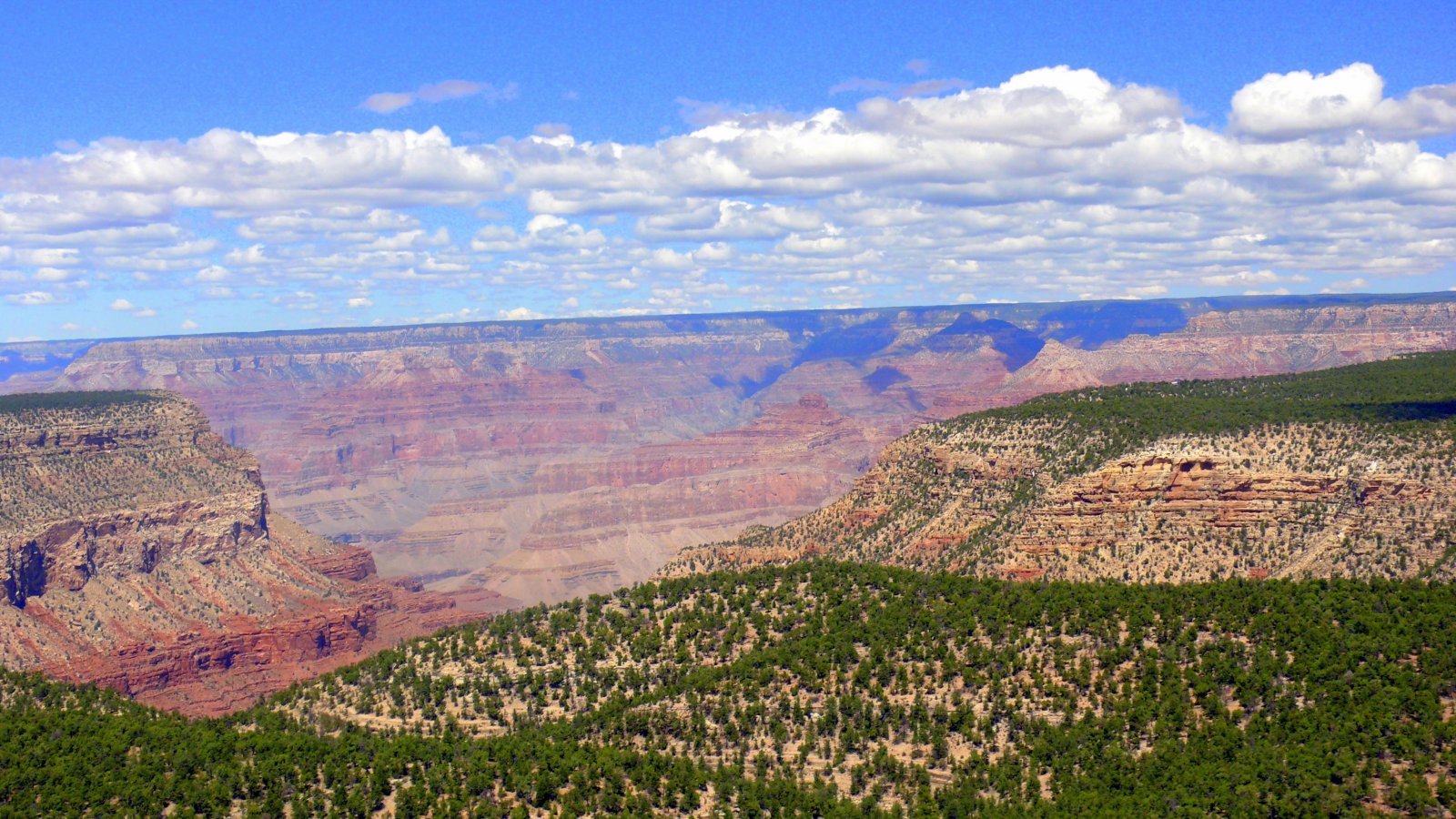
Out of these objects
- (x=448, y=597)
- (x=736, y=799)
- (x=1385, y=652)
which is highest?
(x=1385, y=652)

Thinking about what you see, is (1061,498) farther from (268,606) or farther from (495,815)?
(268,606)

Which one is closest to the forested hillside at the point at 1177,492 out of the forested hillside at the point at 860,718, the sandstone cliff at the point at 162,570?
the forested hillside at the point at 860,718

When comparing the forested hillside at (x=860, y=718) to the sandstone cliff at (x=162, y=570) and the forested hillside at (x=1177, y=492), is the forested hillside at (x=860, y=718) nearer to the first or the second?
the forested hillside at (x=1177, y=492)

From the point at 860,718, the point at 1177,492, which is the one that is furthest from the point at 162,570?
the point at 860,718

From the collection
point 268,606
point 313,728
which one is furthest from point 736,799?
point 268,606

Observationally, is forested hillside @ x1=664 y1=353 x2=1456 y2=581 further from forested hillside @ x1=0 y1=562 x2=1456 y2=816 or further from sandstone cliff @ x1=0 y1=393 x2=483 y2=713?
sandstone cliff @ x1=0 y1=393 x2=483 y2=713

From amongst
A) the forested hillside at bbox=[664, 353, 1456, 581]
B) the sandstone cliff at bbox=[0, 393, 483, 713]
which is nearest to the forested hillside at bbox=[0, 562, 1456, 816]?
the forested hillside at bbox=[664, 353, 1456, 581]
